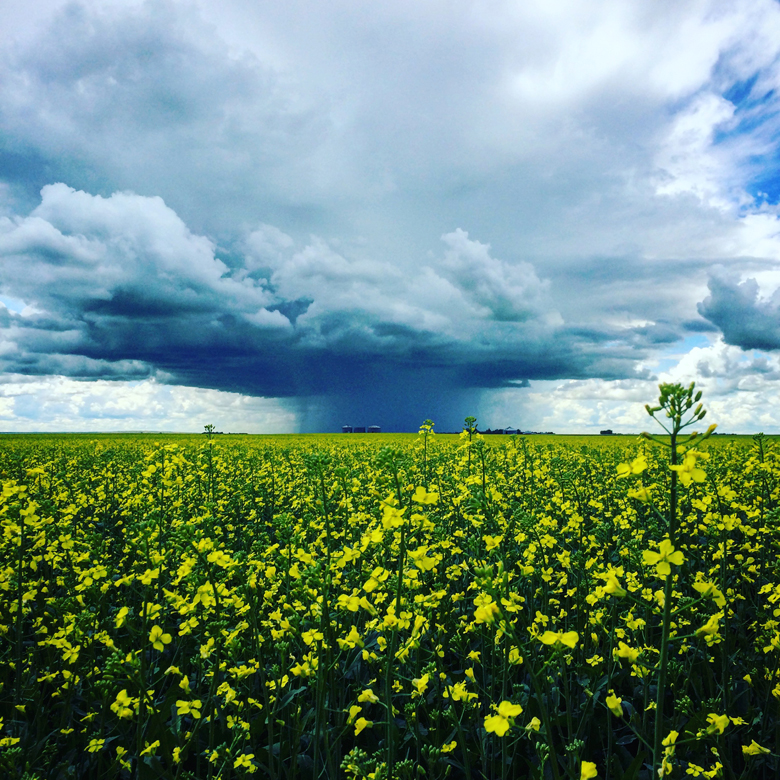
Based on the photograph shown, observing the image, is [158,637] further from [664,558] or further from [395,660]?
[664,558]

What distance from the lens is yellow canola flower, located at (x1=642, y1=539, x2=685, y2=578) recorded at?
7.32 ft

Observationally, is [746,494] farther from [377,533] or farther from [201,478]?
[201,478]

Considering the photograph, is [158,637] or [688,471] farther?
[158,637]

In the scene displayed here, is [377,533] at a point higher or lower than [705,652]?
higher

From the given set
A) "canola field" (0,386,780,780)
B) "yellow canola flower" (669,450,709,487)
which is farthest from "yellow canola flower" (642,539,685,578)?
"yellow canola flower" (669,450,709,487)

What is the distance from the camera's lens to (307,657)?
4.05 meters

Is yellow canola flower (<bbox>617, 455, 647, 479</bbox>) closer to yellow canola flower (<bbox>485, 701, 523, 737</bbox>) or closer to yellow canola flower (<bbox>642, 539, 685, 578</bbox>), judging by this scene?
yellow canola flower (<bbox>642, 539, 685, 578</bbox>)

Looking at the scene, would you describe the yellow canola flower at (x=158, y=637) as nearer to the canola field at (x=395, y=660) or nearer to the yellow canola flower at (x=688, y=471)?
the canola field at (x=395, y=660)

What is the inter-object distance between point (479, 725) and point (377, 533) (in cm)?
270

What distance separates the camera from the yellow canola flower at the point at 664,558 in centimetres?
223

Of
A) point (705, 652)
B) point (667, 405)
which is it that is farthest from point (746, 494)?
point (667, 405)

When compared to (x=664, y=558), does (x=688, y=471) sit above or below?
above

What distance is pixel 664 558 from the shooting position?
7.79 feet

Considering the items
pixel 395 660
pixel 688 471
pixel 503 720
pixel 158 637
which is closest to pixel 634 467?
pixel 688 471
